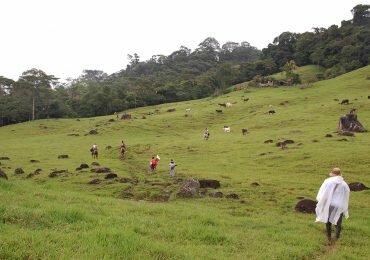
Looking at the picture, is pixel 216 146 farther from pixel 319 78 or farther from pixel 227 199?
pixel 319 78

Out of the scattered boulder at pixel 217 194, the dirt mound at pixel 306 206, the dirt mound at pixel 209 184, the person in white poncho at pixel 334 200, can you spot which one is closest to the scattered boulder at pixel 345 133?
the dirt mound at pixel 209 184

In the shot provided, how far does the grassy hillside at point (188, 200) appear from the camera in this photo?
10281mm

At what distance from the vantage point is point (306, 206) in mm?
19219

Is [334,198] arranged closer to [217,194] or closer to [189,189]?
[217,194]

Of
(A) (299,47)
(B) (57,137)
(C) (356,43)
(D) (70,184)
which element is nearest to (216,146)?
(D) (70,184)

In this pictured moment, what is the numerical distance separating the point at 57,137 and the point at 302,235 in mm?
61461

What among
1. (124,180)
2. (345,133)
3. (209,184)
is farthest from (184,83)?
(209,184)

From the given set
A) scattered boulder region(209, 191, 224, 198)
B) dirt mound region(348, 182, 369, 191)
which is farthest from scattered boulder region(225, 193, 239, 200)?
dirt mound region(348, 182, 369, 191)

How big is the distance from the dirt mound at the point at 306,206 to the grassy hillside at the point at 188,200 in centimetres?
44

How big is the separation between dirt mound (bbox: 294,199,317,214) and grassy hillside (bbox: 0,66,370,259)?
1.45ft

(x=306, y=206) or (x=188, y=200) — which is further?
(x=188, y=200)

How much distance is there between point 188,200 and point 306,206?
6.43 m

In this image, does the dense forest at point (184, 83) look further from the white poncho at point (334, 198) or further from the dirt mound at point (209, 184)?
the white poncho at point (334, 198)

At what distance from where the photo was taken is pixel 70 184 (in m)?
27.2
